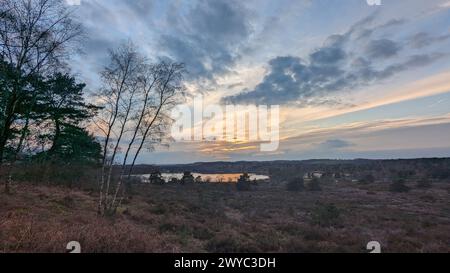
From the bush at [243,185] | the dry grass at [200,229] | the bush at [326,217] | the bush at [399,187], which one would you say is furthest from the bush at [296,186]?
Answer: the bush at [326,217]

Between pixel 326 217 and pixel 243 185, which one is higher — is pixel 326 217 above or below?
above

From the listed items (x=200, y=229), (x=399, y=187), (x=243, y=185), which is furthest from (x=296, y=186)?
(x=200, y=229)

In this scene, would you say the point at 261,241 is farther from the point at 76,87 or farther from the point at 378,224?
the point at 76,87

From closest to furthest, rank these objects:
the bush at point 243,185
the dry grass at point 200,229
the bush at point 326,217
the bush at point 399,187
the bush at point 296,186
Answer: the dry grass at point 200,229 < the bush at point 326,217 < the bush at point 399,187 < the bush at point 296,186 < the bush at point 243,185

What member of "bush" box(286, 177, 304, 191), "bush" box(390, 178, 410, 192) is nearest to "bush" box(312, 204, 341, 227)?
"bush" box(390, 178, 410, 192)

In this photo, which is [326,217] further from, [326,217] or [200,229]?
[200,229]

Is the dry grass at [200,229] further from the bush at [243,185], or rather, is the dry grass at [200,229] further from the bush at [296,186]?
the bush at [243,185]

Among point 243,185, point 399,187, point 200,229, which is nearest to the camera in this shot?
point 200,229

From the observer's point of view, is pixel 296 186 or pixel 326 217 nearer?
pixel 326 217

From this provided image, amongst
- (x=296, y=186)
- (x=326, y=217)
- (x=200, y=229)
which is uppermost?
(x=200, y=229)

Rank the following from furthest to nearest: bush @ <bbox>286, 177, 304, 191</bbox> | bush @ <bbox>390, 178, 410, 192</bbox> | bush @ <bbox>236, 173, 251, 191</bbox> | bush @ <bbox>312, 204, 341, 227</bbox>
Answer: bush @ <bbox>236, 173, 251, 191</bbox>
bush @ <bbox>286, 177, 304, 191</bbox>
bush @ <bbox>390, 178, 410, 192</bbox>
bush @ <bbox>312, 204, 341, 227</bbox>

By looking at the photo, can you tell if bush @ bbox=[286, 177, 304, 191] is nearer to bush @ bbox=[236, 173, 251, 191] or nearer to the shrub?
bush @ bbox=[236, 173, 251, 191]

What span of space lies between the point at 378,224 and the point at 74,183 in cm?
2840

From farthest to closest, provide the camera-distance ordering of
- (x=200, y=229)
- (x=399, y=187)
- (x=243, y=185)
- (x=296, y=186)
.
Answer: (x=243, y=185) < (x=296, y=186) < (x=399, y=187) < (x=200, y=229)
